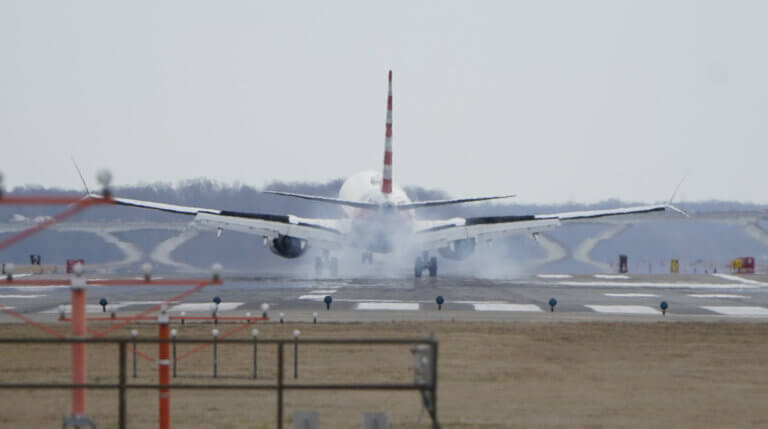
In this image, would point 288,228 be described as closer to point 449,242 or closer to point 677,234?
point 449,242

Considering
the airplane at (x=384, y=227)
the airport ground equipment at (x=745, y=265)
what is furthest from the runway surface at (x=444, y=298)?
the airport ground equipment at (x=745, y=265)

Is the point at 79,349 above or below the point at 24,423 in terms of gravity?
above

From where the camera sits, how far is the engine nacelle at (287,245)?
65.4 metres

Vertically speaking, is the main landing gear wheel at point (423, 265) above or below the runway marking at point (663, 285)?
above

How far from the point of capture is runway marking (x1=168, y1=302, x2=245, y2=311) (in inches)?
1606

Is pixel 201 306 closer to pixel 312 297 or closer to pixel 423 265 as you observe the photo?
pixel 312 297

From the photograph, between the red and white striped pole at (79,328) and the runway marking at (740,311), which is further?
the runway marking at (740,311)

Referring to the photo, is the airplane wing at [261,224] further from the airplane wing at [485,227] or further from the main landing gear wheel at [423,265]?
the airplane wing at [485,227]

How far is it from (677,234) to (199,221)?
90.1 m

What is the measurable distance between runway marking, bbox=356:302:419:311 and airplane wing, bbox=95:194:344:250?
67.3ft

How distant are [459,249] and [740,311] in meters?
28.4

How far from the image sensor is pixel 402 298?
47125mm

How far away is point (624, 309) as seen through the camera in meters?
42.2

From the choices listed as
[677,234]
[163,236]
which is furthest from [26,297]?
[677,234]
